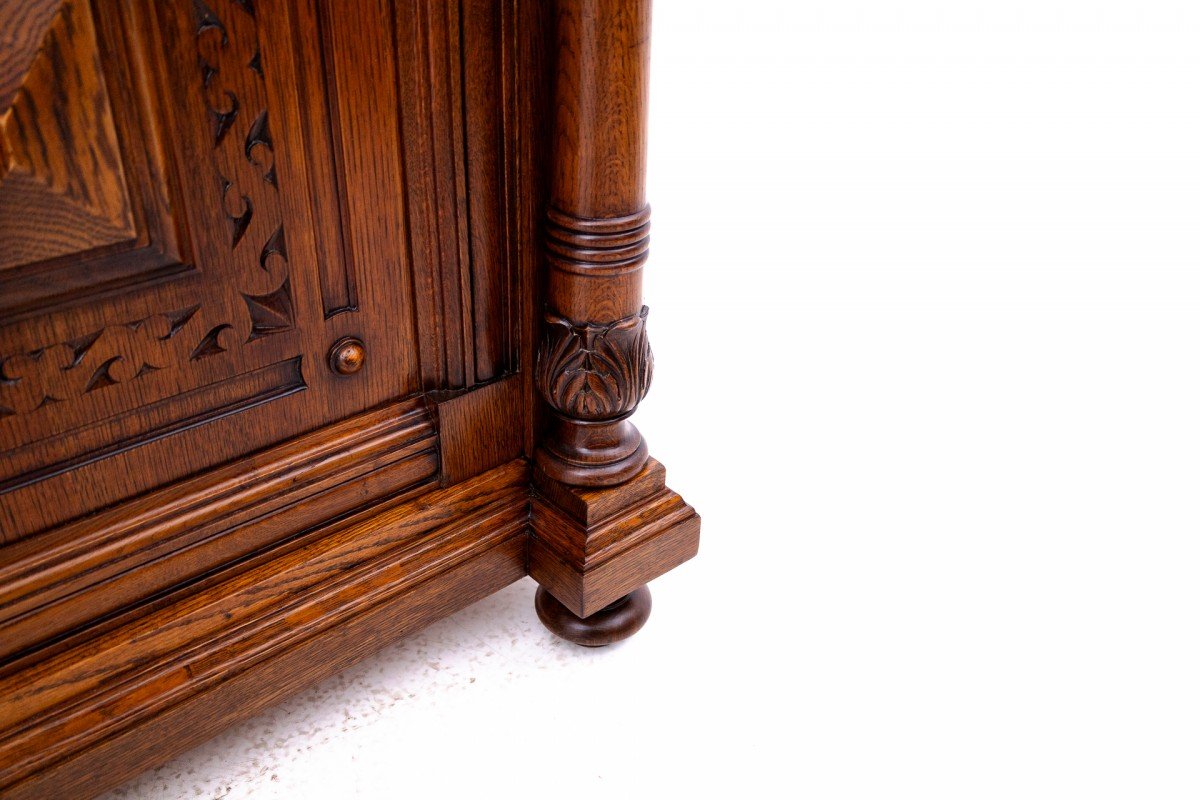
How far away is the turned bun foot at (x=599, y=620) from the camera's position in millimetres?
1144

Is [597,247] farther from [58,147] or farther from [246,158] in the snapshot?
[58,147]

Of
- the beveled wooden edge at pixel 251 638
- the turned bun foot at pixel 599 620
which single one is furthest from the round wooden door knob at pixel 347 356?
the turned bun foot at pixel 599 620

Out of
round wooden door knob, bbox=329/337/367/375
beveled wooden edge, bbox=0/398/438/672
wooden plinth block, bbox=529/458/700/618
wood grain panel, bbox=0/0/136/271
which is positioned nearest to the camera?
wood grain panel, bbox=0/0/136/271

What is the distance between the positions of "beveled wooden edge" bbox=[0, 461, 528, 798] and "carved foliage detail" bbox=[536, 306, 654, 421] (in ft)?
0.35

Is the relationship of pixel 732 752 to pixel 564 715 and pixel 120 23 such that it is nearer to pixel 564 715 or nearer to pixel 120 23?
pixel 564 715

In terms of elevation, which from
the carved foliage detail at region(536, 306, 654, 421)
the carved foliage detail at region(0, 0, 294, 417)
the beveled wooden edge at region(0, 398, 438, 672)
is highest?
the carved foliage detail at region(0, 0, 294, 417)

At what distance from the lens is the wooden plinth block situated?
106 cm

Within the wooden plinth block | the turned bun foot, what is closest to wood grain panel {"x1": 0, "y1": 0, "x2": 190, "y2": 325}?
the wooden plinth block

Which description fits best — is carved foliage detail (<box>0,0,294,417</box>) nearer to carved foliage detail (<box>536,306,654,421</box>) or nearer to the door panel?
the door panel

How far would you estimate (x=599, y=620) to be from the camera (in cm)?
115

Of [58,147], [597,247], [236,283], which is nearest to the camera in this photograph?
[58,147]

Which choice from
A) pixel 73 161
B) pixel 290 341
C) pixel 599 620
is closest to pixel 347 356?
pixel 290 341

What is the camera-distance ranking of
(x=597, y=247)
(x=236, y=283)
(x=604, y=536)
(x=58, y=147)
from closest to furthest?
(x=58, y=147) < (x=236, y=283) < (x=597, y=247) < (x=604, y=536)

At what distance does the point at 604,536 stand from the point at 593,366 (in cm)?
17
